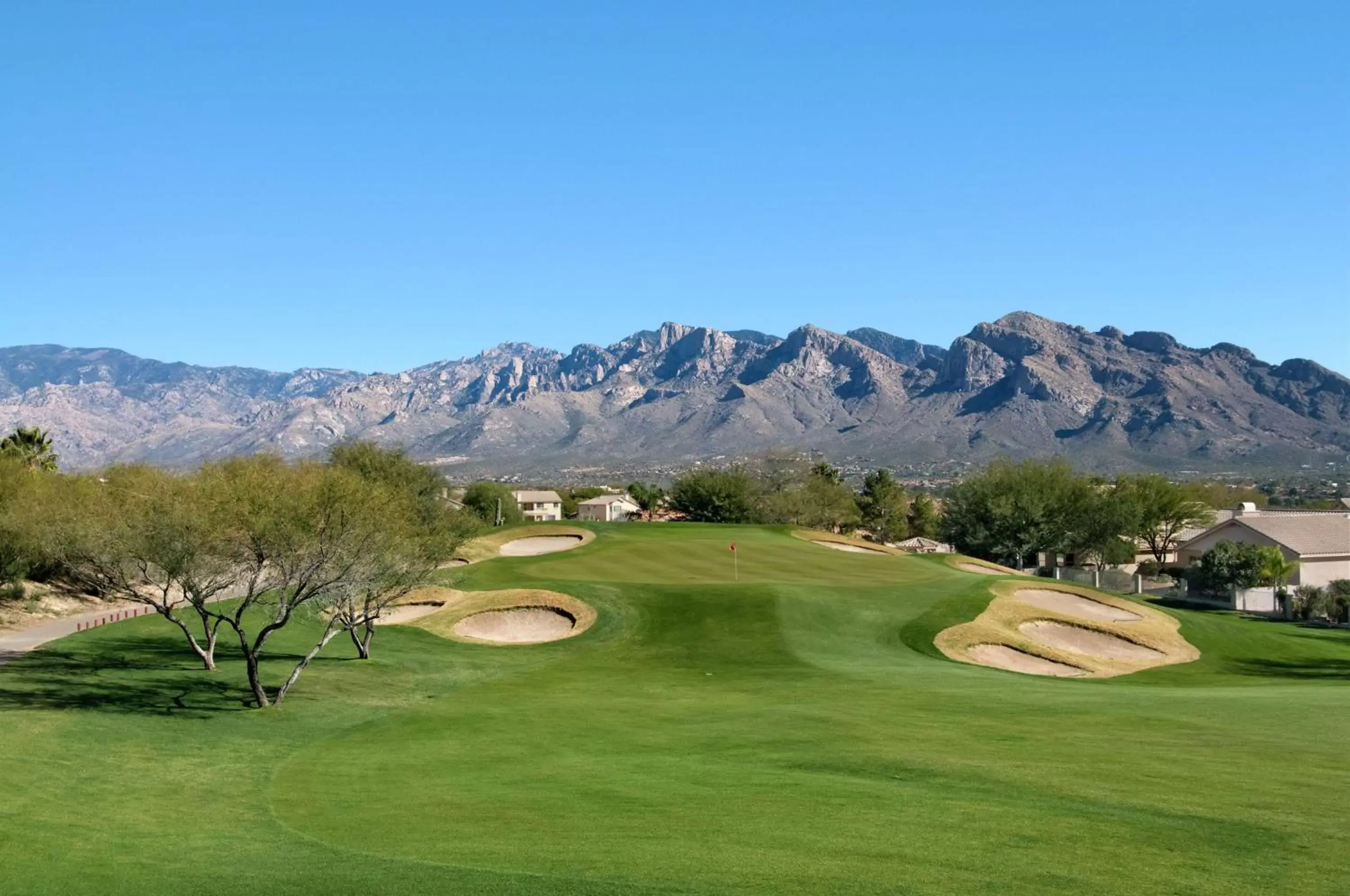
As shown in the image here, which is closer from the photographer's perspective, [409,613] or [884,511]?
[409,613]

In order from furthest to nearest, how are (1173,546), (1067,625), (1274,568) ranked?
(1173,546) → (1274,568) → (1067,625)

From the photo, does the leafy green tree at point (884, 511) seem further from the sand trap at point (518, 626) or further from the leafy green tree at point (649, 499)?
the sand trap at point (518, 626)

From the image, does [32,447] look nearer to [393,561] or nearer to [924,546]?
[393,561]

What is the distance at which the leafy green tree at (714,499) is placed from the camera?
9294 centimetres

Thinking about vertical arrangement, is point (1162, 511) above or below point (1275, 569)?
above

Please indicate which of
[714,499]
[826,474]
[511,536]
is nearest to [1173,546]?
[826,474]

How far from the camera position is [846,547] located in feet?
215

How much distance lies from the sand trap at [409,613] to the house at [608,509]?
3100 inches

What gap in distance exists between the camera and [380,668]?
3069 centimetres

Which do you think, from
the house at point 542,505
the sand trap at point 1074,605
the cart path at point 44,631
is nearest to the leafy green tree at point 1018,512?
the sand trap at point 1074,605

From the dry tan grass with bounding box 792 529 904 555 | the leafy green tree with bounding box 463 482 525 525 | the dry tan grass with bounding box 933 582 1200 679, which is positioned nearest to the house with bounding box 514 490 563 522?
the leafy green tree with bounding box 463 482 525 525

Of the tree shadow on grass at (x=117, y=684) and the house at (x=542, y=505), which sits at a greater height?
the house at (x=542, y=505)

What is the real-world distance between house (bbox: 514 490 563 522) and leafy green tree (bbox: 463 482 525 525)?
2197 cm

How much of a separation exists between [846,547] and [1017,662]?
102ft
